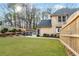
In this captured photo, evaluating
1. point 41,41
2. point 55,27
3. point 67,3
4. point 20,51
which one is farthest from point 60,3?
point 20,51

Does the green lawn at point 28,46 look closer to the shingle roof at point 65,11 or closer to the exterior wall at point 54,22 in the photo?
the exterior wall at point 54,22

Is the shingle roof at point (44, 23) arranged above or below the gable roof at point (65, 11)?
below

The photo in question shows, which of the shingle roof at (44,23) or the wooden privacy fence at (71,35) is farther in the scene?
the shingle roof at (44,23)

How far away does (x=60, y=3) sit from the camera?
6.52 ft

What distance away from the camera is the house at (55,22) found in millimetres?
1991

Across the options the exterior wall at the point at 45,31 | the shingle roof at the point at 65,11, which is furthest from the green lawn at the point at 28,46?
the shingle roof at the point at 65,11

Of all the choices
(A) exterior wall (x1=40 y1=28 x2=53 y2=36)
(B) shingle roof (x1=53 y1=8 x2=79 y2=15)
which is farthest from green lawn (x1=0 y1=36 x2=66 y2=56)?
(B) shingle roof (x1=53 y1=8 x2=79 y2=15)

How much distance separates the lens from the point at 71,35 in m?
1.88

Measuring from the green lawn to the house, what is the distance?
0.23 ft

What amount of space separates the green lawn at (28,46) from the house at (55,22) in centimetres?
7

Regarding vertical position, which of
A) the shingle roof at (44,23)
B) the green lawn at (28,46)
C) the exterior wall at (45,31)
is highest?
the shingle roof at (44,23)

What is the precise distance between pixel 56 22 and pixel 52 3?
0.15m

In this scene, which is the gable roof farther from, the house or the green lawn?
the green lawn

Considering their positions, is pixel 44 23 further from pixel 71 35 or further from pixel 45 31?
pixel 71 35
